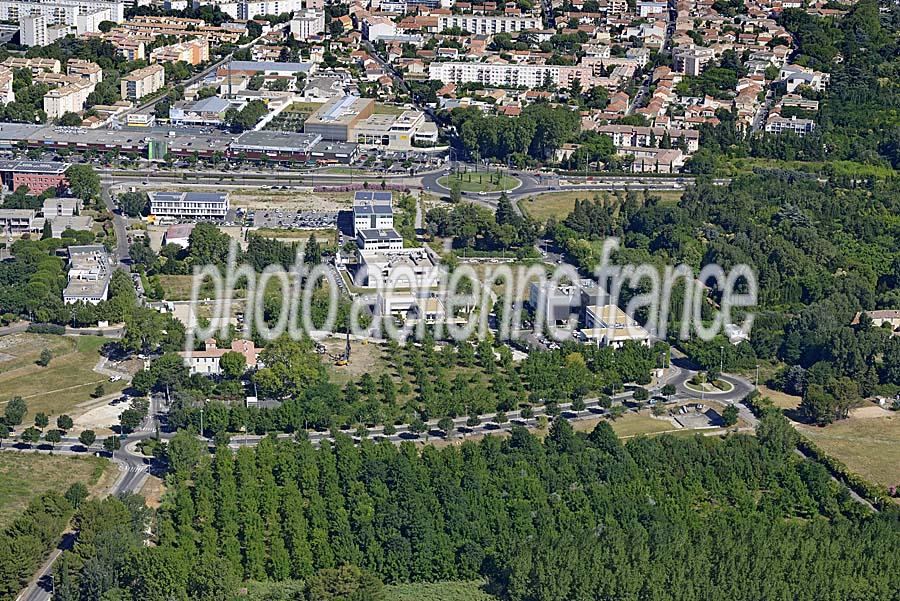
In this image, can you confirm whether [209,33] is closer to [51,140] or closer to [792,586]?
[51,140]

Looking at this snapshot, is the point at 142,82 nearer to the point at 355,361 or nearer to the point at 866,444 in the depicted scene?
the point at 355,361

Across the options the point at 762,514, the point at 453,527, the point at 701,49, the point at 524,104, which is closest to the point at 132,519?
the point at 453,527

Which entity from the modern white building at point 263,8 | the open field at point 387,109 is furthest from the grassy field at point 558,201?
the modern white building at point 263,8

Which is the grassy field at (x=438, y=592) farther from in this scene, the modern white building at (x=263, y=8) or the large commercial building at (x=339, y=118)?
the modern white building at (x=263, y=8)

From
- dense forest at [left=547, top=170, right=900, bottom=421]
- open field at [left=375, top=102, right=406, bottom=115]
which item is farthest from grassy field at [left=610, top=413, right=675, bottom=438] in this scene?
open field at [left=375, top=102, right=406, bottom=115]

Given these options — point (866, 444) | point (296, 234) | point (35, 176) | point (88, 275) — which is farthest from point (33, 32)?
point (866, 444)

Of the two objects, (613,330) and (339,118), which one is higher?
A: (339,118)

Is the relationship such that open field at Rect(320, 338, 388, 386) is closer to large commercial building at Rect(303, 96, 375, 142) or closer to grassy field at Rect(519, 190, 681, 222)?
grassy field at Rect(519, 190, 681, 222)
